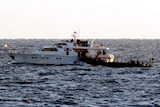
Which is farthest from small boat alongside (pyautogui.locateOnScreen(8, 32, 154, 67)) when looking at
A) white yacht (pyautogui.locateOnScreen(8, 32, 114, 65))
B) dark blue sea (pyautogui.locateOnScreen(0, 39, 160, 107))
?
dark blue sea (pyautogui.locateOnScreen(0, 39, 160, 107))

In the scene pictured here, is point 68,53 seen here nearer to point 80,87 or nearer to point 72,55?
point 72,55

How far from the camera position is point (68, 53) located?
279 feet

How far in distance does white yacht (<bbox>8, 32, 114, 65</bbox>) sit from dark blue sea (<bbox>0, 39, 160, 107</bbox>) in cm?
486

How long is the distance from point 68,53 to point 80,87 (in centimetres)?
3012

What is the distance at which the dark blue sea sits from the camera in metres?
44.8

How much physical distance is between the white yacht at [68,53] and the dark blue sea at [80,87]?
486 cm

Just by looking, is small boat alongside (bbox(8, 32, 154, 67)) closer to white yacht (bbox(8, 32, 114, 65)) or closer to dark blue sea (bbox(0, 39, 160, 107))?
white yacht (bbox(8, 32, 114, 65))

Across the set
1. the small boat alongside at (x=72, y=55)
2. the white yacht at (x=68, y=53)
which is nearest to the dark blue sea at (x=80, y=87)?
the small boat alongside at (x=72, y=55)

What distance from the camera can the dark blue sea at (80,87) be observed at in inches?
1764

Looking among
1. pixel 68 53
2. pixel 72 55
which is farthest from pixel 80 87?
pixel 68 53

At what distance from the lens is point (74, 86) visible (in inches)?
2210

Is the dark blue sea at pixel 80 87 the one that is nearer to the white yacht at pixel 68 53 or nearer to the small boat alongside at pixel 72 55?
the small boat alongside at pixel 72 55

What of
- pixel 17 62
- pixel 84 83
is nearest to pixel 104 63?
pixel 17 62

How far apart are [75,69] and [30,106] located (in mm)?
36676
